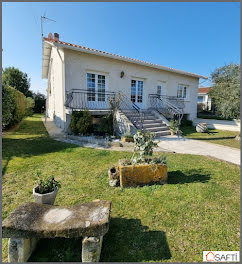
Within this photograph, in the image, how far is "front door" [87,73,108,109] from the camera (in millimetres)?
9500

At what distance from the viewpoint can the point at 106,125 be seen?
845cm

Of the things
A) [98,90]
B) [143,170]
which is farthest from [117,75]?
[143,170]

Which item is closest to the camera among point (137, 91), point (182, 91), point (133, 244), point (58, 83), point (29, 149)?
point (133, 244)

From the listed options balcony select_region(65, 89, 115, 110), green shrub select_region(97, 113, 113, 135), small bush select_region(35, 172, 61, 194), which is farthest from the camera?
balcony select_region(65, 89, 115, 110)

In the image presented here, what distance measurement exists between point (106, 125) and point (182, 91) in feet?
30.2

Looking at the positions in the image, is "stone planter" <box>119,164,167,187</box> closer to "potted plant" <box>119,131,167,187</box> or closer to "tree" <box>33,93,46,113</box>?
"potted plant" <box>119,131,167,187</box>

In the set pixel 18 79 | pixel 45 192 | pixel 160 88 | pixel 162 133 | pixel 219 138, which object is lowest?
pixel 45 192

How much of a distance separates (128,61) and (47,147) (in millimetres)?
7408

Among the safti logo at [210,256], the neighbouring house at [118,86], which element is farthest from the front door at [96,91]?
the safti logo at [210,256]

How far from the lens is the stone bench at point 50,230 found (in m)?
1.68

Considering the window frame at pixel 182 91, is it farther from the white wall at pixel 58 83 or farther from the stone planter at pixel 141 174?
the stone planter at pixel 141 174

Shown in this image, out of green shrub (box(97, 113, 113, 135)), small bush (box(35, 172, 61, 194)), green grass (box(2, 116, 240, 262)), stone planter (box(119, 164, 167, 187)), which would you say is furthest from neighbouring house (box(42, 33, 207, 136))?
small bush (box(35, 172, 61, 194))

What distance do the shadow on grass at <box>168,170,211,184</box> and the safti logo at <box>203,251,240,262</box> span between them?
5.72ft

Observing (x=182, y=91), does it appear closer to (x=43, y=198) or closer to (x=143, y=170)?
(x=143, y=170)
